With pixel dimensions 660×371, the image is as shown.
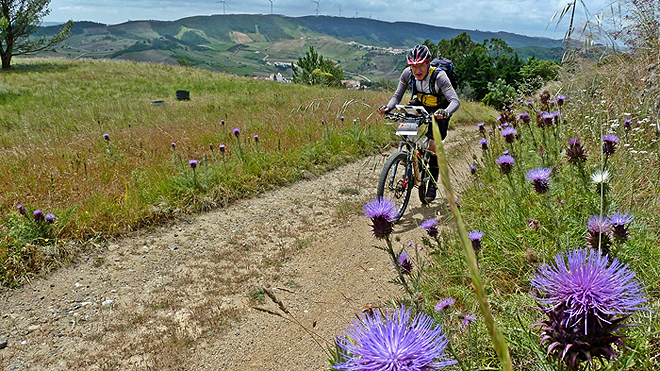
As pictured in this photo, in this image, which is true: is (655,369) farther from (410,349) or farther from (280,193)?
(280,193)

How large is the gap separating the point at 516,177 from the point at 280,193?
3.59 m

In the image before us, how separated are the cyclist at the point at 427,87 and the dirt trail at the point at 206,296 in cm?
141

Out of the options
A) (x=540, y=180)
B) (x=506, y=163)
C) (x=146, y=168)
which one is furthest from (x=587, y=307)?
(x=146, y=168)

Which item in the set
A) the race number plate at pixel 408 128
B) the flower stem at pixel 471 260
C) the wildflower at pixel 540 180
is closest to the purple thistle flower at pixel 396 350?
the flower stem at pixel 471 260

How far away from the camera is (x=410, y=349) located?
91 centimetres

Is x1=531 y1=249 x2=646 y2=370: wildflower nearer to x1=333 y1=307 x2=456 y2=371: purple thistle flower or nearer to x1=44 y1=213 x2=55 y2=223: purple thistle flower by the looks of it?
x1=333 y1=307 x2=456 y2=371: purple thistle flower

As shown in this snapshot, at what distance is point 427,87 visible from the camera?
533 centimetres

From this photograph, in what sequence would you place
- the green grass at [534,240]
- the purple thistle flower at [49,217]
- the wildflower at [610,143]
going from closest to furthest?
the green grass at [534,240]
the wildflower at [610,143]
the purple thistle flower at [49,217]

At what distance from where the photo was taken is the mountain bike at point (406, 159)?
498 cm

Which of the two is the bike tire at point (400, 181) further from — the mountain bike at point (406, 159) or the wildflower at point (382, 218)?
the wildflower at point (382, 218)

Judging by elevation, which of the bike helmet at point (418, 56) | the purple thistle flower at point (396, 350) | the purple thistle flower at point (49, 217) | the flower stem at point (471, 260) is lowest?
the purple thistle flower at point (49, 217)

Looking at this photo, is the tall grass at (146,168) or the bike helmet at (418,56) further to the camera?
the bike helmet at (418,56)

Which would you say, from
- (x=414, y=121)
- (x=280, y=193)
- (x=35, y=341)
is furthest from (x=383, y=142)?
(x=35, y=341)

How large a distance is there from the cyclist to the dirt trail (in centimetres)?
141
